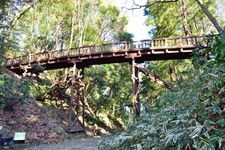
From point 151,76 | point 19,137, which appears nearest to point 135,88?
point 151,76

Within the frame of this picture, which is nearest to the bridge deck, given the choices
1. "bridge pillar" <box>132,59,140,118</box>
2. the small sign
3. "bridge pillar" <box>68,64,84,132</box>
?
"bridge pillar" <box>132,59,140,118</box>

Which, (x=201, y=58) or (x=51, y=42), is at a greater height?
(x=51, y=42)

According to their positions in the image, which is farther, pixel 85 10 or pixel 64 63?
pixel 85 10

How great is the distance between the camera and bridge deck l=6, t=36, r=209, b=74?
15461mm

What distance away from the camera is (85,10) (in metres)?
26.2

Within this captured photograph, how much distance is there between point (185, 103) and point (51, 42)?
971 inches

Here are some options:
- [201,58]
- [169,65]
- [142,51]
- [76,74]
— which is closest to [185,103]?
[201,58]

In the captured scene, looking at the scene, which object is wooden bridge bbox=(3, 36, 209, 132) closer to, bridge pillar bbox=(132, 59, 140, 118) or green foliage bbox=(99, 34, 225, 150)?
bridge pillar bbox=(132, 59, 140, 118)

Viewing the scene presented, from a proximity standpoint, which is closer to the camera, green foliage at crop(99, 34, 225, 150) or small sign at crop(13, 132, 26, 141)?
green foliage at crop(99, 34, 225, 150)

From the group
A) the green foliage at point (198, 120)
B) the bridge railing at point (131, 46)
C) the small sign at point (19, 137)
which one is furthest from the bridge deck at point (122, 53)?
the green foliage at point (198, 120)

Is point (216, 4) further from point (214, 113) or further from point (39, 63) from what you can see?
point (214, 113)

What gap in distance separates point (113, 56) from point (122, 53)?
1.90 ft

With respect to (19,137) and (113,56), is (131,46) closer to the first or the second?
(113,56)

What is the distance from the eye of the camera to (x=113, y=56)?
1636 cm
